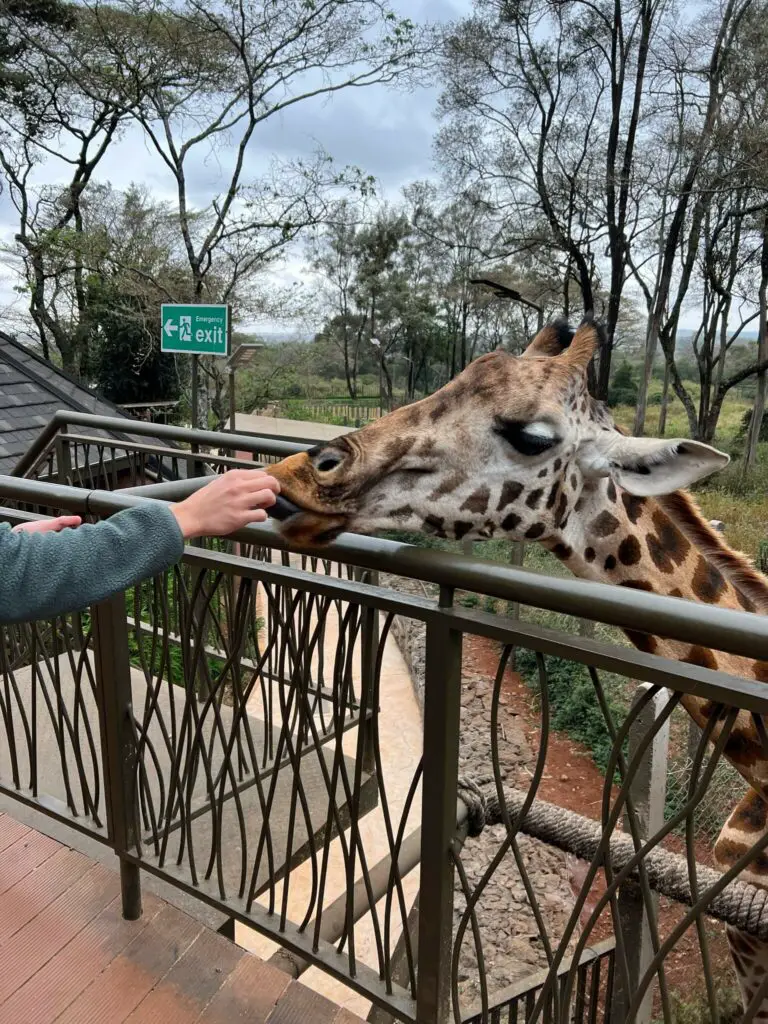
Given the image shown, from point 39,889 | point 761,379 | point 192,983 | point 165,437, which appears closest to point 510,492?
point 192,983

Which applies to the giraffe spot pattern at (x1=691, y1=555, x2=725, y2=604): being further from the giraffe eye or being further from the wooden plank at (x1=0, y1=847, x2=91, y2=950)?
the wooden plank at (x1=0, y1=847, x2=91, y2=950)

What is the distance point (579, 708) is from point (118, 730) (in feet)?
17.1

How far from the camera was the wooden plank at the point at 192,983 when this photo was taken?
1469 millimetres

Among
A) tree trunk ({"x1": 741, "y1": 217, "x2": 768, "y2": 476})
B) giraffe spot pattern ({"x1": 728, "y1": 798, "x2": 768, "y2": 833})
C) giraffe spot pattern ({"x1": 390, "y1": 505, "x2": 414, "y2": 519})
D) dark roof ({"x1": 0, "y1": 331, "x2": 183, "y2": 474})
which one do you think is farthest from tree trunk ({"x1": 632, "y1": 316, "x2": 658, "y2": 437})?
giraffe spot pattern ({"x1": 390, "y1": 505, "x2": 414, "y2": 519})

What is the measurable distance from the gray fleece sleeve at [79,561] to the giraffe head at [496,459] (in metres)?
0.39

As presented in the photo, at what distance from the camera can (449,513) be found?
1.52 m

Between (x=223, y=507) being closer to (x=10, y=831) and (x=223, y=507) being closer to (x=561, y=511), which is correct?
(x=561, y=511)

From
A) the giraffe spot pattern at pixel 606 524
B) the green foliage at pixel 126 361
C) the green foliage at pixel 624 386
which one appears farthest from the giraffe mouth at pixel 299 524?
the green foliage at pixel 624 386

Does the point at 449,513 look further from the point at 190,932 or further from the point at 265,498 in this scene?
the point at 190,932

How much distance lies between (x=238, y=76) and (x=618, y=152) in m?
6.20

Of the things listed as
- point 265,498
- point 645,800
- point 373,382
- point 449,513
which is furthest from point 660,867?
point 373,382

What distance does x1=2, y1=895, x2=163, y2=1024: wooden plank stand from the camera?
4.85 ft

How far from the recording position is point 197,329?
211 inches

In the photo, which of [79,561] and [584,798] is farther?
[584,798]
